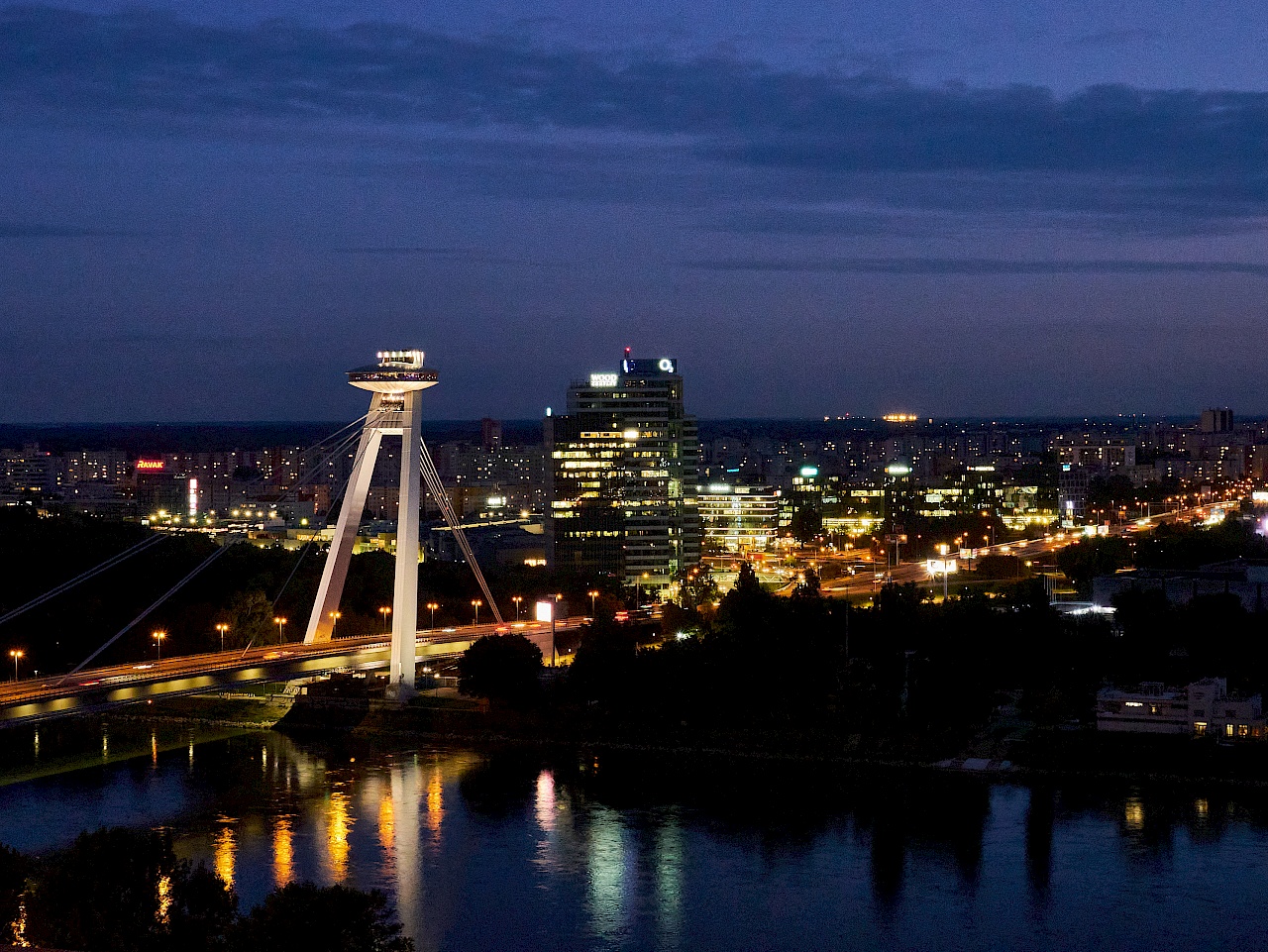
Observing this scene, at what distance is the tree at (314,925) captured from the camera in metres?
7.41

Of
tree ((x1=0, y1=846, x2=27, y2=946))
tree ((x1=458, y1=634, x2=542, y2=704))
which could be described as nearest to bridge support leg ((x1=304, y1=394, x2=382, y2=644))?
tree ((x1=458, y1=634, x2=542, y2=704))

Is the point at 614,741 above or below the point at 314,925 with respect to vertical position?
below

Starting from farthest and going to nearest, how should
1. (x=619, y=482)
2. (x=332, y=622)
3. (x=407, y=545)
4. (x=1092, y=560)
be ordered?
(x=619, y=482) → (x=1092, y=560) → (x=332, y=622) → (x=407, y=545)

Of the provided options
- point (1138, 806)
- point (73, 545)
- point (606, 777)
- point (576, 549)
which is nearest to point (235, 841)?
point (606, 777)

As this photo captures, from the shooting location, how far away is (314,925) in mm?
7445

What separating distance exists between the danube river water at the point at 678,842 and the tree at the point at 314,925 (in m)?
1.43

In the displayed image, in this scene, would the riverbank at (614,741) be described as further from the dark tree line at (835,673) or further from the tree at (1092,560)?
the tree at (1092,560)

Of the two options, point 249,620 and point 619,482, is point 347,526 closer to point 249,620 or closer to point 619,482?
point 249,620

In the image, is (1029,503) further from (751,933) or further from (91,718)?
(751,933)

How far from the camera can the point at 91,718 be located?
15.1 meters

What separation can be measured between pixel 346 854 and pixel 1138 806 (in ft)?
15.1

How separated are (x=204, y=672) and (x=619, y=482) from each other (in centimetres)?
1028

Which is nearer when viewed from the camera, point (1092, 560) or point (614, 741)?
point (614, 741)

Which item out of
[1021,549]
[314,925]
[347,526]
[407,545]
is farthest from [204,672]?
[1021,549]
